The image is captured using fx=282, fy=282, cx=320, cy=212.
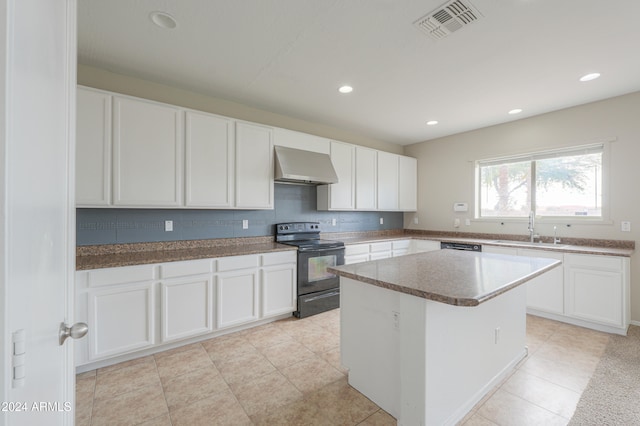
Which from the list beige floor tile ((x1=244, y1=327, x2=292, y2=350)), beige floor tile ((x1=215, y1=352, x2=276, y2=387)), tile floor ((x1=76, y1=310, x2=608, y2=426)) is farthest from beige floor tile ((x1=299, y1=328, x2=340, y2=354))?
beige floor tile ((x1=215, y1=352, x2=276, y2=387))

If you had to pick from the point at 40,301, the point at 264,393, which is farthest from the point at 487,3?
the point at 264,393

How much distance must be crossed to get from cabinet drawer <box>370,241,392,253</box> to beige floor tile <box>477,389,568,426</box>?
2.49 m

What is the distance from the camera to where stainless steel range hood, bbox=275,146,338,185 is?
3455 mm

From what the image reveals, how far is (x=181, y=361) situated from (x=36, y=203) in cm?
237

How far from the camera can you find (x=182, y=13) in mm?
1948

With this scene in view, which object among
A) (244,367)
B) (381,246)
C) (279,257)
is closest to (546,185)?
(381,246)

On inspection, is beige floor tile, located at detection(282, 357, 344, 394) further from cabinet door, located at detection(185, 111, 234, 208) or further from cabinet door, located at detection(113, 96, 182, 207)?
cabinet door, located at detection(113, 96, 182, 207)

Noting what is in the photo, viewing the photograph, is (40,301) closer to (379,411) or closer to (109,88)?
(379,411)

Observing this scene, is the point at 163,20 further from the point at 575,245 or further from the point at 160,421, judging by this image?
the point at 575,245

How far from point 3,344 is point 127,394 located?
2142 mm

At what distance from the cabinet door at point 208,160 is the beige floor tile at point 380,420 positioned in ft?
7.77

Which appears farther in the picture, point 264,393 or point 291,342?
point 291,342

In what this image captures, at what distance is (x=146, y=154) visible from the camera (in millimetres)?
2670

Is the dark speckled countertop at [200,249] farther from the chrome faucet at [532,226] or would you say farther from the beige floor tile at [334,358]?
the beige floor tile at [334,358]
